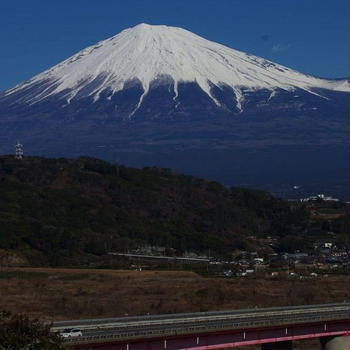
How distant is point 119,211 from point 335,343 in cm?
5221

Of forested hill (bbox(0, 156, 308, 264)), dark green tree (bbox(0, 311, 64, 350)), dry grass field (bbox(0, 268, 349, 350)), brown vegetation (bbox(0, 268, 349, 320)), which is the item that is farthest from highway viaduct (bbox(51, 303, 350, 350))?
forested hill (bbox(0, 156, 308, 264))

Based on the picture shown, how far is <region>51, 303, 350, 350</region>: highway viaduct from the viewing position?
3030 cm

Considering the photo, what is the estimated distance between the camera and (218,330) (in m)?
32.1

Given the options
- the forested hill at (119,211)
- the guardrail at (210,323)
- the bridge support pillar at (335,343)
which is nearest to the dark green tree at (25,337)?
the guardrail at (210,323)

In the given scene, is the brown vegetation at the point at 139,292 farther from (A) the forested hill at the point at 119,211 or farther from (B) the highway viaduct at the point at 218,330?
(A) the forested hill at the point at 119,211

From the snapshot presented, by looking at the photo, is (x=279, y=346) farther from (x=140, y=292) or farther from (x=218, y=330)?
(x=140, y=292)

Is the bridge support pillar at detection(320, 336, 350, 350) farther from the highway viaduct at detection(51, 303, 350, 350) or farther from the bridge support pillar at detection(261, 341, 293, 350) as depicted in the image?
the bridge support pillar at detection(261, 341, 293, 350)

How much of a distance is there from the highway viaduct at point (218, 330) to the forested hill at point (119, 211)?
35.3m

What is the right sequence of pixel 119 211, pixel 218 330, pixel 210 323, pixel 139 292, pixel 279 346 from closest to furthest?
pixel 218 330 < pixel 210 323 < pixel 279 346 < pixel 139 292 < pixel 119 211

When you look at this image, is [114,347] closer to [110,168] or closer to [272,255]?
[272,255]

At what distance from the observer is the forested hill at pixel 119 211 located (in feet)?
244

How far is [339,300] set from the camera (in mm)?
49469

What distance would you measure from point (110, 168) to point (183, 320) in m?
67.3

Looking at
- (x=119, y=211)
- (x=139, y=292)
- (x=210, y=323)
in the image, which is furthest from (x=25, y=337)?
(x=119, y=211)
